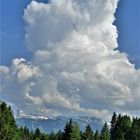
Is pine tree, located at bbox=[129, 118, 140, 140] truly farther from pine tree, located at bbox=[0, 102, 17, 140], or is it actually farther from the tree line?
pine tree, located at bbox=[0, 102, 17, 140]

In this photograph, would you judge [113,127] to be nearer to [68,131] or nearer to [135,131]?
[135,131]

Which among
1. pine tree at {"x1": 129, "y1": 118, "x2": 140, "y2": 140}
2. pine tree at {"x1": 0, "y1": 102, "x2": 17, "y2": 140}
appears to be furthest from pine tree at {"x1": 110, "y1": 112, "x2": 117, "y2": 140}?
pine tree at {"x1": 0, "y1": 102, "x2": 17, "y2": 140}

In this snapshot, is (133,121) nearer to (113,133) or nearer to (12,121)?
(113,133)

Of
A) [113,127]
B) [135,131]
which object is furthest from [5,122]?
[113,127]

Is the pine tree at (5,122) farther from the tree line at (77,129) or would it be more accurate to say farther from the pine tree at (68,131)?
the pine tree at (68,131)

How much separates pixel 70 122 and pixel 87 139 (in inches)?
1561

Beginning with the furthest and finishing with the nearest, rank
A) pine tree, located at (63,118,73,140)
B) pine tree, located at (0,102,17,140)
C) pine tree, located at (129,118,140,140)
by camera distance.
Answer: pine tree, located at (129,118,140,140) → pine tree, located at (0,102,17,140) → pine tree, located at (63,118,73,140)

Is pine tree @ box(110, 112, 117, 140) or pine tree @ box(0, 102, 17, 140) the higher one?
pine tree @ box(110, 112, 117, 140)

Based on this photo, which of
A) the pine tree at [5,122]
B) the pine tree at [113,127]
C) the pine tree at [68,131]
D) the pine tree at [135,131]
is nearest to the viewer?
the pine tree at [68,131]

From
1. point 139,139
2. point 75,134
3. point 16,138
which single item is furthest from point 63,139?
point 139,139

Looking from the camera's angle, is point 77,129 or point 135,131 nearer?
point 77,129

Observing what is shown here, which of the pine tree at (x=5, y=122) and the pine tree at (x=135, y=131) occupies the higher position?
the pine tree at (x=135, y=131)

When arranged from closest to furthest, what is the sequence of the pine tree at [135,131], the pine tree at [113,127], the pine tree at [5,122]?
1. the pine tree at [5,122]
2. the pine tree at [135,131]
3. the pine tree at [113,127]

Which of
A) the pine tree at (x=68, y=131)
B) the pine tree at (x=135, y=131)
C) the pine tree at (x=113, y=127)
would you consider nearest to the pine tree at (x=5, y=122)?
the pine tree at (x=68, y=131)
